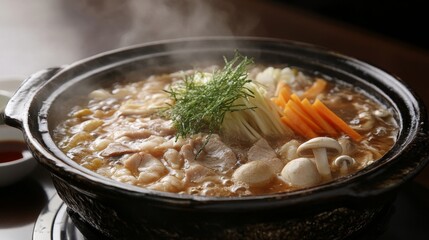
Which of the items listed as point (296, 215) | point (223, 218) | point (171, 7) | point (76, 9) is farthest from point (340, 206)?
point (76, 9)

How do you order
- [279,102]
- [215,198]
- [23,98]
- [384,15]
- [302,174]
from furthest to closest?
[384,15]
[279,102]
[23,98]
[302,174]
[215,198]

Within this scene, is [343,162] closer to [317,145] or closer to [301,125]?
[317,145]

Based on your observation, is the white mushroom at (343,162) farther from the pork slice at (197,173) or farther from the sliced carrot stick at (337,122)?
the pork slice at (197,173)

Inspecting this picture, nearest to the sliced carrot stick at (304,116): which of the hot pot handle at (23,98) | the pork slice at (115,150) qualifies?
the pork slice at (115,150)

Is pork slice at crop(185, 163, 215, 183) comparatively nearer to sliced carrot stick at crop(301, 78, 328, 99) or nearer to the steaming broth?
the steaming broth

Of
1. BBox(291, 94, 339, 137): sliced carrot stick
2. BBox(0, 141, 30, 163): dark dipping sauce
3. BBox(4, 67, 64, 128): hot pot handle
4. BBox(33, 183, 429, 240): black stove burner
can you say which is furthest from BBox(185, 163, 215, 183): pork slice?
BBox(0, 141, 30, 163): dark dipping sauce

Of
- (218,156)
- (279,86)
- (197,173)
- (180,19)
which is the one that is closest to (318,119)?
(279,86)

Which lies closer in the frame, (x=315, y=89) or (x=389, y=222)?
(x=389, y=222)

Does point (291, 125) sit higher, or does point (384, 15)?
point (384, 15)
